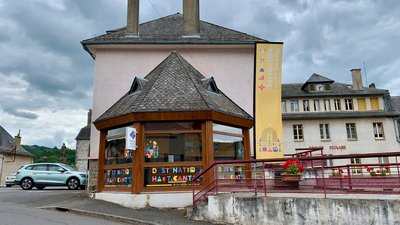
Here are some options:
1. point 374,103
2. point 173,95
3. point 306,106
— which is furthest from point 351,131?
point 173,95

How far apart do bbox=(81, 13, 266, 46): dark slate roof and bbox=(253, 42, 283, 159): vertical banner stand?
9.18 feet

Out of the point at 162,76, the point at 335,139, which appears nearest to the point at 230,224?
the point at 162,76

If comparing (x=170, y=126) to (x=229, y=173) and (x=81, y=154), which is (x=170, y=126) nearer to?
(x=229, y=173)

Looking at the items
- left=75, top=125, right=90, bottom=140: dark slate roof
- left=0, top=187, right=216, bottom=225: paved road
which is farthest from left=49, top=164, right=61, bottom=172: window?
left=75, top=125, right=90, bottom=140: dark slate roof

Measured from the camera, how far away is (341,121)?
1342 inches

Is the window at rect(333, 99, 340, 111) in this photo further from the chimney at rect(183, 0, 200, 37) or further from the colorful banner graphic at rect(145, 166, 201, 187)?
the colorful banner graphic at rect(145, 166, 201, 187)

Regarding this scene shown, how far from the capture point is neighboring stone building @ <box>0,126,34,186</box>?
3512cm

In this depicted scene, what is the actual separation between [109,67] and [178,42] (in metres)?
3.83

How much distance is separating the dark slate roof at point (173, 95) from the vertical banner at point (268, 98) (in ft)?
2.95

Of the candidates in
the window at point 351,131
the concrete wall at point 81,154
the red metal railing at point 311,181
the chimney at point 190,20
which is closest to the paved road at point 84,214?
the red metal railing at point 311,181

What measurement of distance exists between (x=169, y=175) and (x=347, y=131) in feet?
94.7

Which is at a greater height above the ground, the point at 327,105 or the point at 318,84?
the point at 318,84

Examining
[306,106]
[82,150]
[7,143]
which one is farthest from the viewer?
[82,150]

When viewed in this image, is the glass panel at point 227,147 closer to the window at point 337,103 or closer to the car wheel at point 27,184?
the car wheel at point 27,184
